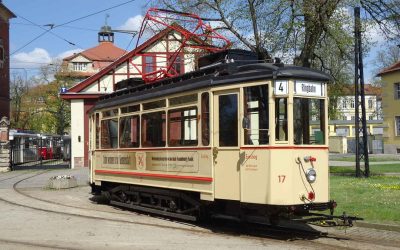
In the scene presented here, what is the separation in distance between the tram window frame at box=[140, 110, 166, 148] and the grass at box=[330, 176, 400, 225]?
421 centimetres

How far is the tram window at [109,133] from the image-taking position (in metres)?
14.5

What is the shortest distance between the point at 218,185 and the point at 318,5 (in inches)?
463

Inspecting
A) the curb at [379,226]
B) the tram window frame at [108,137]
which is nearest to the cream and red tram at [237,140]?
the curb at [379,226]

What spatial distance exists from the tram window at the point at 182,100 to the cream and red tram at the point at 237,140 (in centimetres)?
2

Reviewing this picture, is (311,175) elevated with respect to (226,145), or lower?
lower

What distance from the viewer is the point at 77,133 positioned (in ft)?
119

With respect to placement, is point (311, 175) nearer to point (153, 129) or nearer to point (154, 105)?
point (153, 129)

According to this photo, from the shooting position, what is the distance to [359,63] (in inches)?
883

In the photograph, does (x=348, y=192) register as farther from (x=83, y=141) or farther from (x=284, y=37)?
(x=83, y=141)

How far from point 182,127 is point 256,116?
208 cm

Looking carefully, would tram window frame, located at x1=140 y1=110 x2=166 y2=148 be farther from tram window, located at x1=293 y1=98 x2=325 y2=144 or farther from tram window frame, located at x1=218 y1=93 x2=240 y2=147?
tram window, located at x1=293 y1=98 x2=325 y2=144

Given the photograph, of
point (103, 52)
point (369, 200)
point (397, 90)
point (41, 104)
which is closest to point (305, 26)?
point (369, 200)

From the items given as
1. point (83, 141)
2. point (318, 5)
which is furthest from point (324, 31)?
point (83, 141)

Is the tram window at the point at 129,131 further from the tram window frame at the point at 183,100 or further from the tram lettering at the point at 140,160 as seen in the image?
the tram window frame at the point at 183,100
